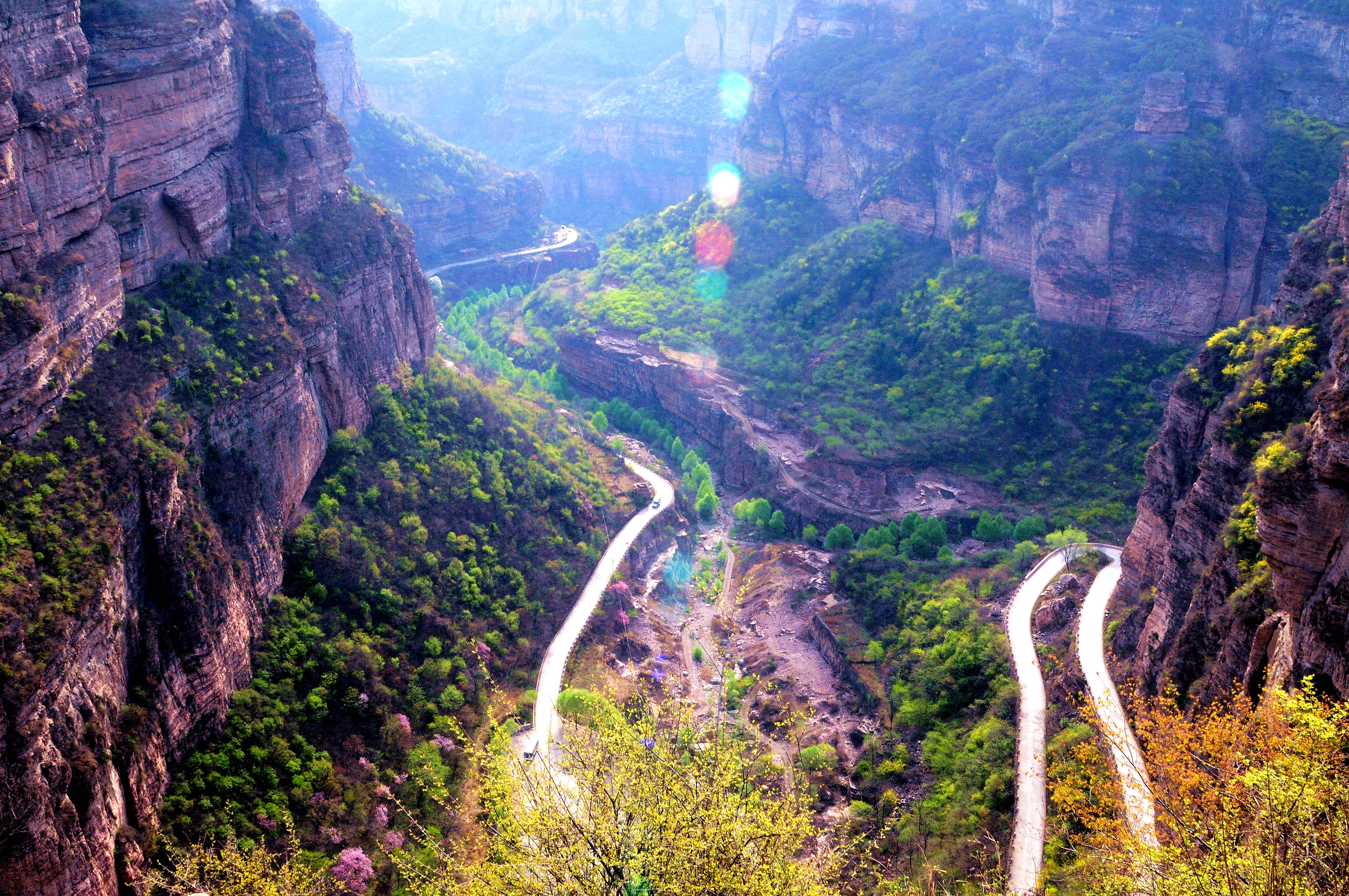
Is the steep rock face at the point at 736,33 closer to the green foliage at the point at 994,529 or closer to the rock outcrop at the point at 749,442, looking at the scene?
the rock outcrop at the point at 749,442

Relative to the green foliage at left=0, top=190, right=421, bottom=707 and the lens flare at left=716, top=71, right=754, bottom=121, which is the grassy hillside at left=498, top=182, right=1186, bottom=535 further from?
the green foliage at left=0, top=190, right=421, bottom=707

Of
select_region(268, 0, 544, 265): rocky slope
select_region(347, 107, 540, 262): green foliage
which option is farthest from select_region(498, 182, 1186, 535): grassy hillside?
select_region(347, 107, 540, 262): green foliage

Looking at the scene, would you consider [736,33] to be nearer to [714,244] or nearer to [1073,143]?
[714,244]

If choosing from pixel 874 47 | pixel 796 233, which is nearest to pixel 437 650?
pixel 796 233

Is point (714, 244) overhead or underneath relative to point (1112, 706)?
overhead

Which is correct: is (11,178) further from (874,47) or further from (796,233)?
(874,47)

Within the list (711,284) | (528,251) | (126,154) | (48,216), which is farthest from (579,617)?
(528,251)
